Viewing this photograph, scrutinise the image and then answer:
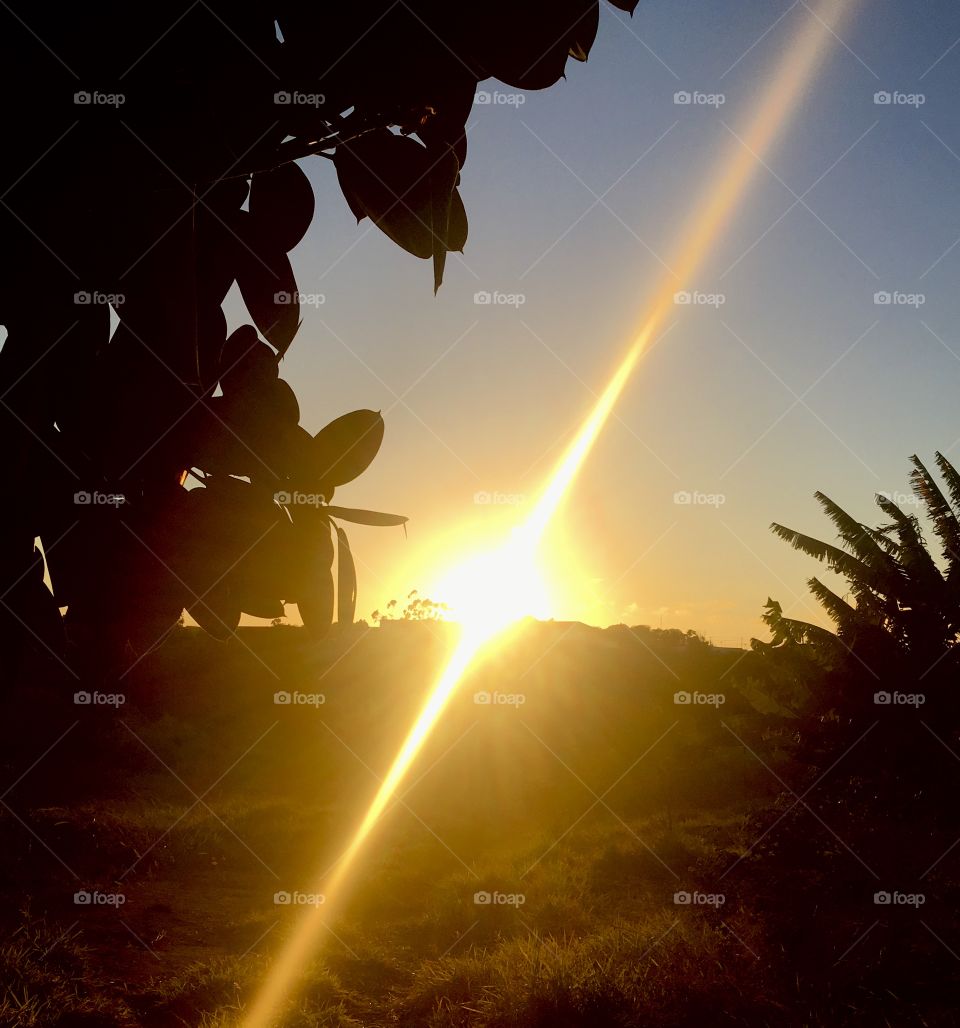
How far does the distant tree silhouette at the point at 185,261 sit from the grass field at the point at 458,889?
207 millimetres

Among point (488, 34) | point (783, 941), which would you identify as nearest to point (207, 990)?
point (783, 941)

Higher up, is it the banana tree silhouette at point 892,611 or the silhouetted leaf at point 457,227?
the banana tree silhouette at point 892,611

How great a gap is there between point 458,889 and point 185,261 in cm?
1259

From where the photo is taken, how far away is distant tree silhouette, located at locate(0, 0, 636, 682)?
51.0 inches

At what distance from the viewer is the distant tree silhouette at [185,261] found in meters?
1.30

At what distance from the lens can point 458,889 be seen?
40.3ft

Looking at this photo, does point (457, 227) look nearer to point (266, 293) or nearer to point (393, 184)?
point (393, 184)

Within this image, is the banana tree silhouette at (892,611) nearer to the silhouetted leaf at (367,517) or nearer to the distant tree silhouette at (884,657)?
the distant tree silhouette at (884,657)

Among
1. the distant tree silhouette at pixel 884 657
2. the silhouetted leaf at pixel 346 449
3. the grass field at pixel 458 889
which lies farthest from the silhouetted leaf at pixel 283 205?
the distant tree silhouette at pixel 884 657

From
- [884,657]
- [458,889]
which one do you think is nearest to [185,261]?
[884,657]

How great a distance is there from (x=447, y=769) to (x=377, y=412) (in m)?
24.5

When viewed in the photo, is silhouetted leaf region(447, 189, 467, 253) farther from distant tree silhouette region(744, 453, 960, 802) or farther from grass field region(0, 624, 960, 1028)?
distant tree silhouette region(744, 453, 960, 802)

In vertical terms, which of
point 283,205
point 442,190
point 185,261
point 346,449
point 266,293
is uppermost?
point 283,205

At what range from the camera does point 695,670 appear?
95.2 ft
